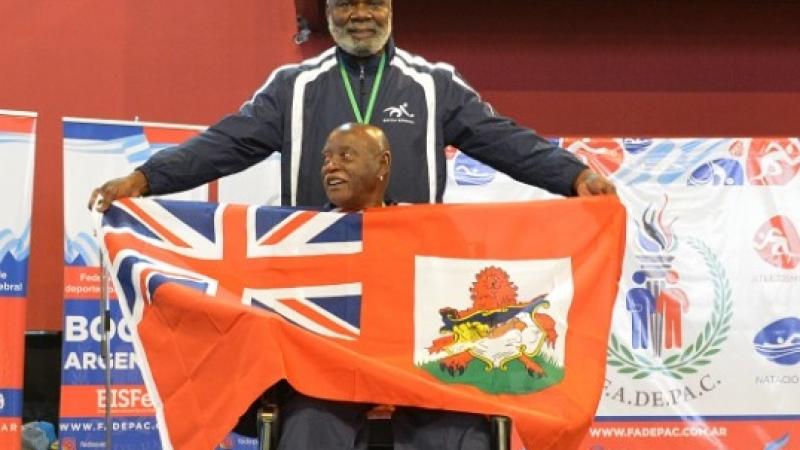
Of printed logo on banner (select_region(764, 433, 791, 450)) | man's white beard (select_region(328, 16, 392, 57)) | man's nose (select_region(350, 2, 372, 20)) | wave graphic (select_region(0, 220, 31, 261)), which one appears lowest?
printed logo on banner (select_region(764, 433, 791, 450))

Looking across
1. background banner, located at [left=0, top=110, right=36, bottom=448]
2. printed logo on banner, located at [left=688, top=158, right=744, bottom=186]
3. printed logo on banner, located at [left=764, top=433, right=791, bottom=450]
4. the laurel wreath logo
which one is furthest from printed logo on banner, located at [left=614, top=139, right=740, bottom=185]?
background banner, located at [left=0, top=110, right=36, bottom=448]

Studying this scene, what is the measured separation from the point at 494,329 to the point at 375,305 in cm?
28

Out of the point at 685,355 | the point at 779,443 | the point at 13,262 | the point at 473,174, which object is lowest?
the point at 779,443

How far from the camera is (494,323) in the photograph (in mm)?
2508

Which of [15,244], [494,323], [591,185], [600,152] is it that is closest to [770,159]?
[600,152]

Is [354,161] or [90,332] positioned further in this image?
[90,332]

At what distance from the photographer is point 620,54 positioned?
212 inches

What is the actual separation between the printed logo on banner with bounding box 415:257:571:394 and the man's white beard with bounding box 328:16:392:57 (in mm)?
628

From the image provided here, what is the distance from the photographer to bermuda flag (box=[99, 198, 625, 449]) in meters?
2.31

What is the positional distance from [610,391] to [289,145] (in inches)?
81.1

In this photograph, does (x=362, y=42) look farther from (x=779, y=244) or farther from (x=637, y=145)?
(x=779, y=244)

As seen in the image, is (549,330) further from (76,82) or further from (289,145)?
(76,82)

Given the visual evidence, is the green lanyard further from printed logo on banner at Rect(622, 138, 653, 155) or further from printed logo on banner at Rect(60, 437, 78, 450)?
printed logo on banner at Rect(60, 437, 78, 450)

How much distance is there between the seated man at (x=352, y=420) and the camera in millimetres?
2281
